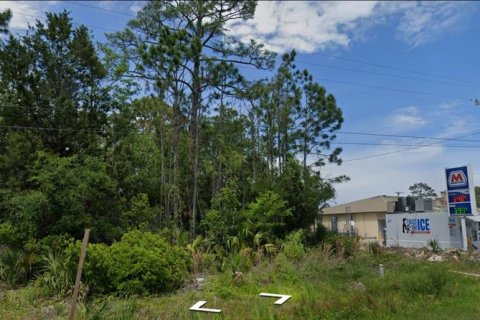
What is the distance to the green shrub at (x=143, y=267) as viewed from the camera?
11.6m

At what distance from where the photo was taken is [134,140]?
74.2 ft

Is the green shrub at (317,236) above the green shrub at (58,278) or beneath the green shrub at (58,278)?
above

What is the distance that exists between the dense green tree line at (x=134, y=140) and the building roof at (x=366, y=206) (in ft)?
83.8

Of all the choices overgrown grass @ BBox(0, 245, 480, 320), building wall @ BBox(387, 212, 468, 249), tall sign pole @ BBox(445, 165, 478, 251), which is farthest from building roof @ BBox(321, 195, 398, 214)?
overgrown grass @ BBox(0, 245, 480, 320)

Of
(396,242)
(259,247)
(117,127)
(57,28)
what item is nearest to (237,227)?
(259,247)

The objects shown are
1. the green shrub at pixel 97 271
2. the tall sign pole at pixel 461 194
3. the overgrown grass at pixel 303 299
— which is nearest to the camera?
the overgrown grass at pixel 303 299

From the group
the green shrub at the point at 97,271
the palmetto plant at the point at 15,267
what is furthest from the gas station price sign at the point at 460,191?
the palmetto plant at the point at 15,267

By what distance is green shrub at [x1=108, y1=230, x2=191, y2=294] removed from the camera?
11562 millimetres

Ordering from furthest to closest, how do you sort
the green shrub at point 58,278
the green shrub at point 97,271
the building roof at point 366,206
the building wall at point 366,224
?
the building roof at point 366,206 → the building wall at point 366,224 → the green shrub at point 58,278 → the green shrub at point 97,271

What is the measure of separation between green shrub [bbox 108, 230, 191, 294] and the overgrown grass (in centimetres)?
51

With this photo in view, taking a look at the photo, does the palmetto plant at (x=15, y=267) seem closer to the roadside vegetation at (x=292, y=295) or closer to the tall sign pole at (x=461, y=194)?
the roadside vegetation at (x=292, y=295)

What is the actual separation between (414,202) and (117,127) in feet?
72.0

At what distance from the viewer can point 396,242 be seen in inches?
1257

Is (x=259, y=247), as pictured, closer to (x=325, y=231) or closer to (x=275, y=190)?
(x=275, y=190)
